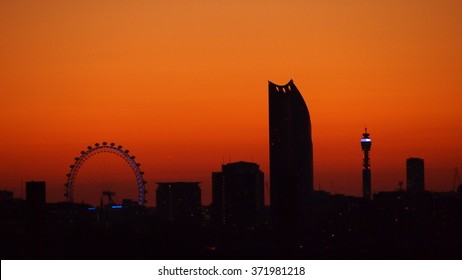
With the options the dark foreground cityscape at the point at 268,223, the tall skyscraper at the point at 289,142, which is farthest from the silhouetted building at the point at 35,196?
the tall skyscraper at the point at 289,142

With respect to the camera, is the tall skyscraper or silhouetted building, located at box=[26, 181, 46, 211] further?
the tall skyscraper

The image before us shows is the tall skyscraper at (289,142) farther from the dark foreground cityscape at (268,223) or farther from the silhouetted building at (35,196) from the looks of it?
the silhouetted building at (35,196)

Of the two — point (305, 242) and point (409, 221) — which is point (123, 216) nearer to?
point (305, 242)

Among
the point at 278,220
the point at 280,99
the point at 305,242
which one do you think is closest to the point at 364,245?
the point at 305,242

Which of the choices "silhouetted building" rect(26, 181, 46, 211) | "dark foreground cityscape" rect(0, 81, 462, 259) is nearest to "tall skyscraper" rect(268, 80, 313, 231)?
"dark foreground cityscape" rect(0, 81, 462, 259)

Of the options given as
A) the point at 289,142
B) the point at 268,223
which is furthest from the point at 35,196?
the point at 289,142

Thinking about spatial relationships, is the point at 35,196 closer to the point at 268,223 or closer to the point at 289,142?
the point at 268,223

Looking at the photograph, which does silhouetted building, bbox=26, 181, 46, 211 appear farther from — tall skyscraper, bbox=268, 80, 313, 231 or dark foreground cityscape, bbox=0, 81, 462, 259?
tall skyscraper, bbox=268, 80, 313, 231

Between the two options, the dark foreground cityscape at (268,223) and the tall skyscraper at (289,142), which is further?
the tall skyscraper at (289,142)
